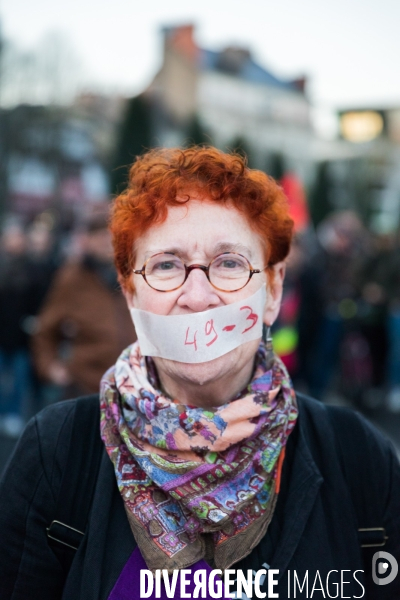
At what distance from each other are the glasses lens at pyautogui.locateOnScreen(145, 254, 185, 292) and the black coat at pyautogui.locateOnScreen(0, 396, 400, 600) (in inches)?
17.2

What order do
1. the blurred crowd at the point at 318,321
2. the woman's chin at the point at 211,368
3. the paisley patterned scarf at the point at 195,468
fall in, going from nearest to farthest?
the paisley patterned scarf at the point at 195,468
the woman's chin at the point at 211,368
the blurred crowd at the point at 318,321

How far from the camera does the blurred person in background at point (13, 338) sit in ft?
23.3

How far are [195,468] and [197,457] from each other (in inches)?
2.3

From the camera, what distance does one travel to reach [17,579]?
1763mm

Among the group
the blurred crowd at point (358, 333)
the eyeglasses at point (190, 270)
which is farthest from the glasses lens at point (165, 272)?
the blurred crowd at point (358, 333)

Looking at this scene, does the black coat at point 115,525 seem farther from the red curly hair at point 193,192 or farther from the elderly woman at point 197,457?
the red curly hair at point 193,192

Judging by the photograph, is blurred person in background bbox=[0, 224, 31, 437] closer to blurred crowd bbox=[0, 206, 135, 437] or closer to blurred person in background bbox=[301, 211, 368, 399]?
blurred crowd bbox=[0, 206, 135, 437]

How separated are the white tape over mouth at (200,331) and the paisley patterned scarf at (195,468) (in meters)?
0.12

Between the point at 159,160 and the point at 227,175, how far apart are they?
0.23 metres

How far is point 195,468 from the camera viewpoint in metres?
1.74

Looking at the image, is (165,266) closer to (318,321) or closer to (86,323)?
(86,323)

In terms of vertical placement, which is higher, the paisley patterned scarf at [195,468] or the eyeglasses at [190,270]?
the eyeglasses at [190,270]

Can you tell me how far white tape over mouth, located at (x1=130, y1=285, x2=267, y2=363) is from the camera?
179cm

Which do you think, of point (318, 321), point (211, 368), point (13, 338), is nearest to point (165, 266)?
point (211, 368)
